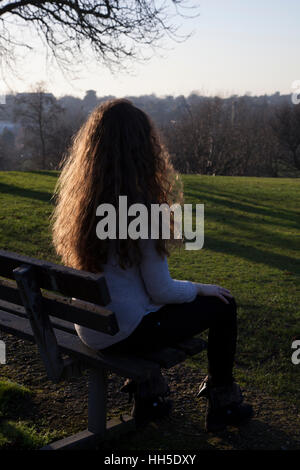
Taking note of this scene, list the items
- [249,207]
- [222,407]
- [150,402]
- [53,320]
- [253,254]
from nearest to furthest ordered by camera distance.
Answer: [222,407], [150,402], [53,320], [253,254], [249,207]

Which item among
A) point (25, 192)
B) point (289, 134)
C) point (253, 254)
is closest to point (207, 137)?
point (289, 134)

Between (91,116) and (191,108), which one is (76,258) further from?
(191,108)

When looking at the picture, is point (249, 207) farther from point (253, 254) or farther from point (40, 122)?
point (40, 122)

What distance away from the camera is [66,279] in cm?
252

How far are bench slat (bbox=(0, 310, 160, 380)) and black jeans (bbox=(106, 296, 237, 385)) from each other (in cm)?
7

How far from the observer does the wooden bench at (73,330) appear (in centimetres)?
252

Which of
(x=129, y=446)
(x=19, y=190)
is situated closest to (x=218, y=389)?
(x=129, y=446)

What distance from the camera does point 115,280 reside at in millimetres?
2799

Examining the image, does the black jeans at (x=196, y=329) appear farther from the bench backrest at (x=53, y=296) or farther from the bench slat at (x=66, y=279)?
the bench slat at (x=66, y=279)

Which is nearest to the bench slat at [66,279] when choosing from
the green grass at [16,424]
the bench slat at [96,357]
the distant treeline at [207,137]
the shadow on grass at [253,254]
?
the bench slat at [96,357]

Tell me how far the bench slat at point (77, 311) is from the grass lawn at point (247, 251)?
5.64 ft

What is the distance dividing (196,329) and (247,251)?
5.87 metres

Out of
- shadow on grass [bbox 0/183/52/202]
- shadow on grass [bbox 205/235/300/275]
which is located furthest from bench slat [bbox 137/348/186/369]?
shadow on grass [bbox 0/183/52/202]
